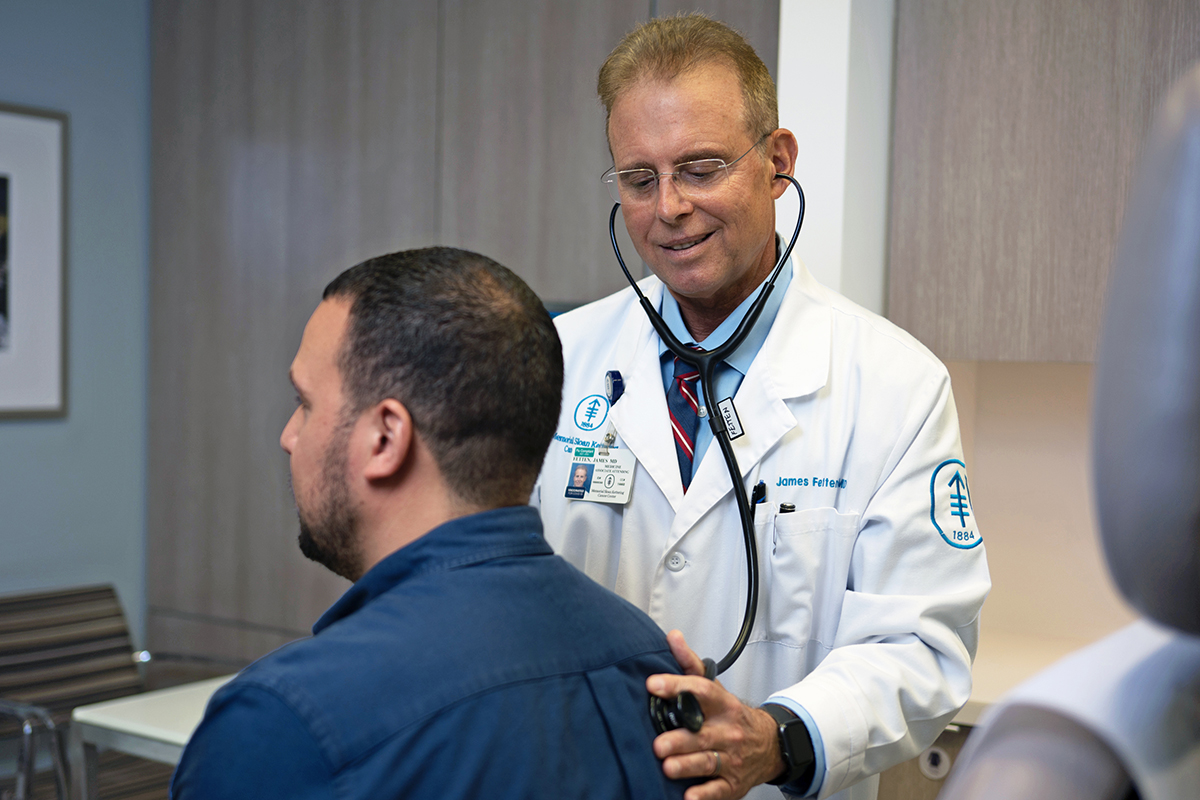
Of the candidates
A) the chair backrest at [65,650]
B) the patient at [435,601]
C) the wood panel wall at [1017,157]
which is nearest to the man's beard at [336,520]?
the patient at [435,601]

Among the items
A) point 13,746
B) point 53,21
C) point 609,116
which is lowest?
point 13,746

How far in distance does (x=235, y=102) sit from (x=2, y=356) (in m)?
1.02

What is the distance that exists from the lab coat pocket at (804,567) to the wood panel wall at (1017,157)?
0.76 metres

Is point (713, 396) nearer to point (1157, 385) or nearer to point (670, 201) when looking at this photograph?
point (670, 201)

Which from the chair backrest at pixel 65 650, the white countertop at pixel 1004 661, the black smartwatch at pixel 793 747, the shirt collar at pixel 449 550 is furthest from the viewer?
the chair backrest at pixel 65 650

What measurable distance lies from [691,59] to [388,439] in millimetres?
647

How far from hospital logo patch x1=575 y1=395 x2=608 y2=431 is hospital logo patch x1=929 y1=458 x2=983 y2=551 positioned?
43 centimetres

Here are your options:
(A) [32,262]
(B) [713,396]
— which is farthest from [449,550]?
(A) [32,262]

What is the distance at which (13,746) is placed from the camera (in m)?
2.60

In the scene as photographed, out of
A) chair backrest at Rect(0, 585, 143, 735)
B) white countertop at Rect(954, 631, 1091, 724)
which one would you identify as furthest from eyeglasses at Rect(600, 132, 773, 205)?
chair backrest at Rect(0, 585, 143, 735)

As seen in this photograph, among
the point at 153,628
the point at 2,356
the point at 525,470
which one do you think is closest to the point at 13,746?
the point at 153,628

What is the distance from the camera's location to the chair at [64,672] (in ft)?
8.59

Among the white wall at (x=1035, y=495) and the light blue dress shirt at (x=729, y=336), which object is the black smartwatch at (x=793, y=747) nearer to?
the light blue dress shirt at (x=729, y=336)

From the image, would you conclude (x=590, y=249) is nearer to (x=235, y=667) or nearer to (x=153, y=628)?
(x=235, y=667)
